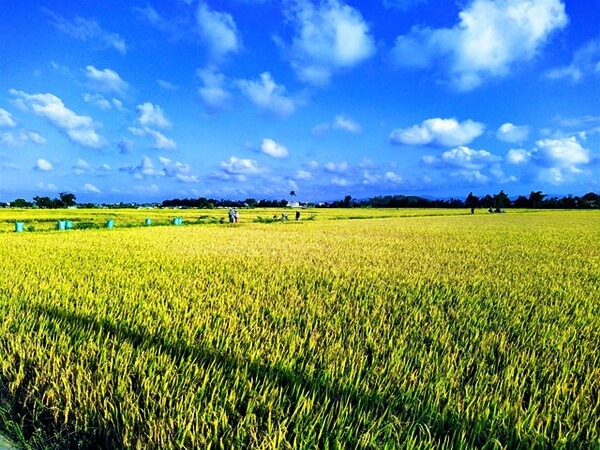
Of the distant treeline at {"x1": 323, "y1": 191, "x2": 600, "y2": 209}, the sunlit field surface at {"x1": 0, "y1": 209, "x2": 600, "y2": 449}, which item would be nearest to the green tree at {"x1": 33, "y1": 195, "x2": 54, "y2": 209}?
the distant treeline at {"x1": 323, "y1": 191, "x2": 600, "y2": 209}

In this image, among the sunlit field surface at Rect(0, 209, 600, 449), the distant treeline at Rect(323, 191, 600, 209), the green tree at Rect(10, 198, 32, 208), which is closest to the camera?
the sunlit field surface at Rect(0, 209, 600, 449)

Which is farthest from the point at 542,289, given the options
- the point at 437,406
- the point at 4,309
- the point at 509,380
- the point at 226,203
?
the point at 226,203

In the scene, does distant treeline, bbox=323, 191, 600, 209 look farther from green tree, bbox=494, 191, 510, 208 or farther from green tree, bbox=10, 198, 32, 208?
green tree, bbox=10, 198, 32, 208

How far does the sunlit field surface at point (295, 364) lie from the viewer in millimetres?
1913

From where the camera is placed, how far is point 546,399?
226cm

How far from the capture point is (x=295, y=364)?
105 inches

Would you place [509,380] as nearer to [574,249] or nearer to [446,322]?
[446,322]

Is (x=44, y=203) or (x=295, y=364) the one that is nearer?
(x=295, y=364)

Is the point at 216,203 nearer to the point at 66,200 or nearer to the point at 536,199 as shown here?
the point at 66,200

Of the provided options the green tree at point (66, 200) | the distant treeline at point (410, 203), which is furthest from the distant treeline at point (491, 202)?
the green tree at point (66, 200)

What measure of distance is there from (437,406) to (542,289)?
482 centimetres

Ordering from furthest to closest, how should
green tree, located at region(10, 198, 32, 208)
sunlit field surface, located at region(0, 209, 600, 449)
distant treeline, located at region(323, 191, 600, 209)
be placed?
distant treeline, located at region(323, 191, 600, 209) → green tree, located at region(10, 198, 32, 208) → sunlit field surface, located at region(0, 209, 600, 449)

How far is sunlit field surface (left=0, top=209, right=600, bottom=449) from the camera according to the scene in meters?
1.91

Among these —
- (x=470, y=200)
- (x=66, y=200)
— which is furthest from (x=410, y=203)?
(x=66, y=200)
